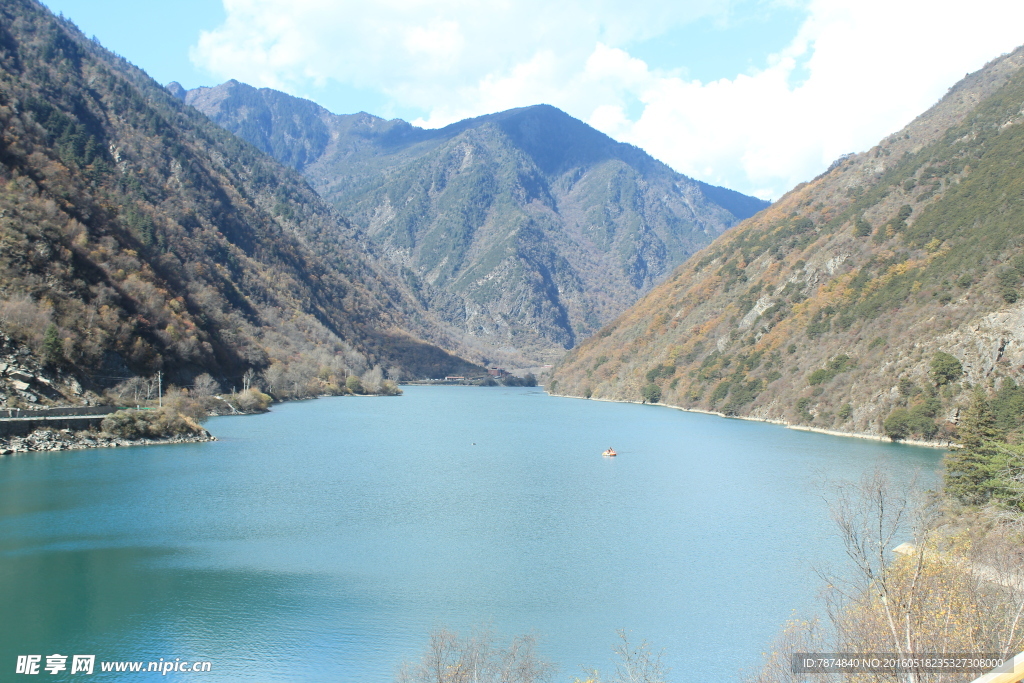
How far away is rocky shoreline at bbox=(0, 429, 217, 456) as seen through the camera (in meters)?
49.8

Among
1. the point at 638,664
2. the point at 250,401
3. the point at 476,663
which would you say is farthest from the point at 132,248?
the point at 638,664

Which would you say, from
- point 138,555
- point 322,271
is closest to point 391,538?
point 138,555

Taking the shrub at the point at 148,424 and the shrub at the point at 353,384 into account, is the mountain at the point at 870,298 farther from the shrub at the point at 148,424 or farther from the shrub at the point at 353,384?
the shrub at the point at 148,424

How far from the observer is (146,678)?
60.6 feet

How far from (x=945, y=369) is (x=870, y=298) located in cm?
2530

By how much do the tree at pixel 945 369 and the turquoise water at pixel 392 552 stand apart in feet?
20.1

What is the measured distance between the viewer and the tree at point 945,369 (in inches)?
2311

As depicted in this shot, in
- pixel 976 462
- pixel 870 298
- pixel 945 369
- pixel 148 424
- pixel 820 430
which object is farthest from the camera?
pixel 870 298

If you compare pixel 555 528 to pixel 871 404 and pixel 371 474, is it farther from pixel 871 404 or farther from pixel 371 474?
pixel 871 404

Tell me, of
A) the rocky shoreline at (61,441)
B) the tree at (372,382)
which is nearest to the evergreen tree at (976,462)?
the rocky shoreline at (61,441)

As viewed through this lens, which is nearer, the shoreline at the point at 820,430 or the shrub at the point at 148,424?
the shrub at the point at 148,424

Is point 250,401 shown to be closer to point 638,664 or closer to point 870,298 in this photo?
point 870,298

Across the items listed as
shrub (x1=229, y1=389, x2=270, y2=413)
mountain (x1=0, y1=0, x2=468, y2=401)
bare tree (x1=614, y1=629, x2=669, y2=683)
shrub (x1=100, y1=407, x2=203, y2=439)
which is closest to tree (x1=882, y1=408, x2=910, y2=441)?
bare tree (x1=614, y1=629, x2=669, y2=683)

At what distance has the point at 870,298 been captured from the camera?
83.0m
